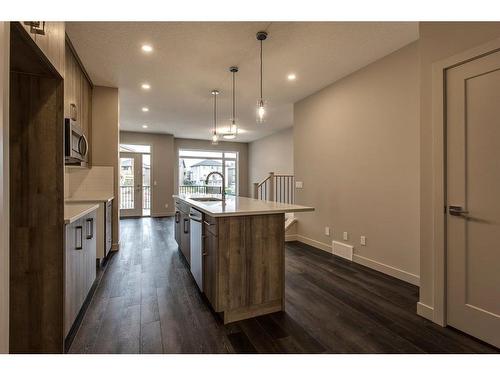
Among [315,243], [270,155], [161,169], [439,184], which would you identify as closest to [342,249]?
[315,243]

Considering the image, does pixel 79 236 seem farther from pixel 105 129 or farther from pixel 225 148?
pixel 225 148

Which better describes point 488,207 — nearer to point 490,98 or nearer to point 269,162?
point 490,98

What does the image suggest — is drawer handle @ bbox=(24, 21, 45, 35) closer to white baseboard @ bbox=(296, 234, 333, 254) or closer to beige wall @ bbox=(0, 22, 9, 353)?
beige wall @ bbox=(0, 22, 9, 353)

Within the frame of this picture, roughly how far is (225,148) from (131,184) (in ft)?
11.6

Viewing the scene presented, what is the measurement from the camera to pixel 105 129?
3965mm

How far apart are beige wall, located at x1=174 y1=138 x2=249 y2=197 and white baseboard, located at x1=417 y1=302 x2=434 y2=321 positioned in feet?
25.0

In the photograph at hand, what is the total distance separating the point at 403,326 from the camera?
6.36 ft

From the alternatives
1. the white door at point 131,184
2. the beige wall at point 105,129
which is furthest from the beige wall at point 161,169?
the beige wall at point 105,129

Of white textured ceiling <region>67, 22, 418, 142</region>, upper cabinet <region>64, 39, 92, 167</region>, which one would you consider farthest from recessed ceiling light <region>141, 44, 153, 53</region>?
upper cabinet <region>64, 39, 92, 167</region>

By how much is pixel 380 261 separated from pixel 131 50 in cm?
403

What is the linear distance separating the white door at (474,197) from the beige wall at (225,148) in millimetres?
7776

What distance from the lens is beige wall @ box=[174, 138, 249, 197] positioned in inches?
340

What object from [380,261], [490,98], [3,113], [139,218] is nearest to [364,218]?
[380,261]

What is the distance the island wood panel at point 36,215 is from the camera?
145cm
